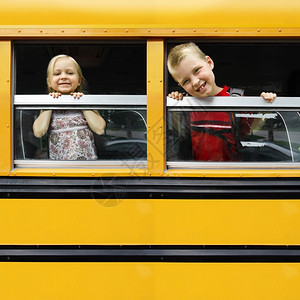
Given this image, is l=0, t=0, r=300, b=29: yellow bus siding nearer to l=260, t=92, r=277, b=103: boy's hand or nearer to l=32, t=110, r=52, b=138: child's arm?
l=260, t=92, r=277, b=103: boy's hand

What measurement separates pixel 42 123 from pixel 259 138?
3.69ft

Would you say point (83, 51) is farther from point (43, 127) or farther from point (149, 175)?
point (149, 175)

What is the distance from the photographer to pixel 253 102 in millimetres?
1816

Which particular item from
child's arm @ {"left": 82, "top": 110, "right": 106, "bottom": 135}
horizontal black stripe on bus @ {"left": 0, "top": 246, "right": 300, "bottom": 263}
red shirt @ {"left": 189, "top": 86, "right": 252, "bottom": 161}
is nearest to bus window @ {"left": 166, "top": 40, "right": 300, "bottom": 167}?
red shirt @ {"left": 189, "top": 86, "right": 252, "bottom": 161}

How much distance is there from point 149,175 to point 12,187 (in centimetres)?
69

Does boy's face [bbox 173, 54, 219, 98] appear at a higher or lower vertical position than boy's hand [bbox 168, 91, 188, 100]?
higher

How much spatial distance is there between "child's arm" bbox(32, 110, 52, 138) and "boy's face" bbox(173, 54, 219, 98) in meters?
0.68

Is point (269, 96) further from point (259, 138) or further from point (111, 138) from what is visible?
point (111, 138)

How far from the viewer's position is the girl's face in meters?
1.84

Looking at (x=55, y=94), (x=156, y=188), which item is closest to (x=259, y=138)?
(x=156, y=188)

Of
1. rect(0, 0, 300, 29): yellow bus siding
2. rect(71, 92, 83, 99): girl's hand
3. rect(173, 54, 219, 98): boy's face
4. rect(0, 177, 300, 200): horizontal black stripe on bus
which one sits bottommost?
rect(0, 177, 300, 200): horizontal black stripe on bus

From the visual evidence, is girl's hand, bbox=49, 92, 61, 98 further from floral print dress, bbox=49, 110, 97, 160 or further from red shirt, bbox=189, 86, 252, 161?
red shirt, bbox=189, 86, 252, 161

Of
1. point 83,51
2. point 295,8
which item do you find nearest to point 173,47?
point 83,51

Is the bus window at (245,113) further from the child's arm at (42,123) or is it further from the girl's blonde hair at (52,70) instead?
the child's arm at (42,123)
